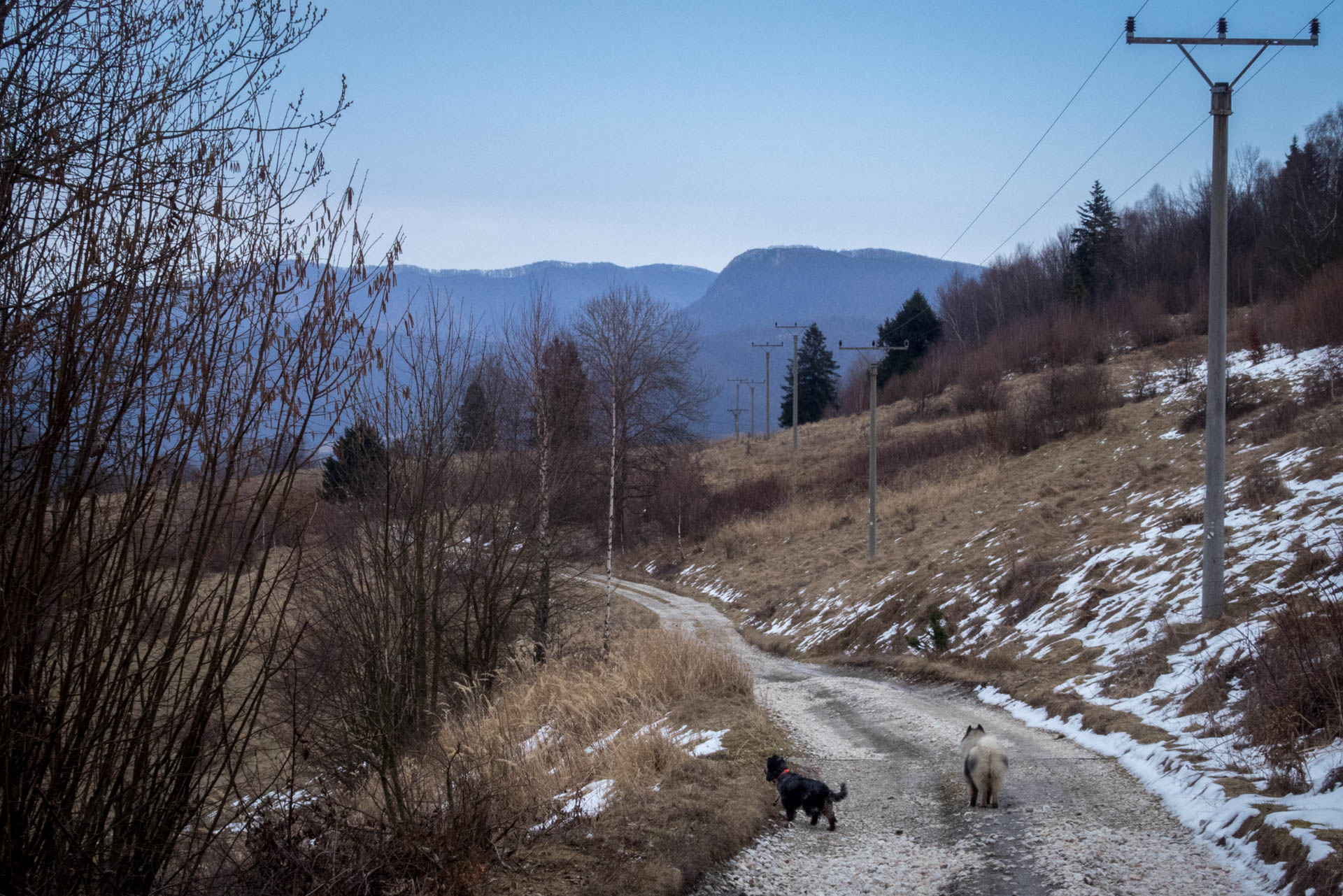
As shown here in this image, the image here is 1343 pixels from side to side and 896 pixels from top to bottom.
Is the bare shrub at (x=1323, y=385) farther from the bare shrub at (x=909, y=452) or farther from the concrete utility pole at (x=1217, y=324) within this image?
the bare shrub at (x=909, y=452)

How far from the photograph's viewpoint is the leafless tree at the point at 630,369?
27.2 meters

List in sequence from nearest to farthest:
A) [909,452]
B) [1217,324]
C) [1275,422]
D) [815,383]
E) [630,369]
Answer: [1217,324]
[1275,422]
[630,369]
[909,452]
[815,383]

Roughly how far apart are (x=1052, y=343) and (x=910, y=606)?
35.6m

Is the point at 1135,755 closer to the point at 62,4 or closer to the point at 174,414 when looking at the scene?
the point at 174,414

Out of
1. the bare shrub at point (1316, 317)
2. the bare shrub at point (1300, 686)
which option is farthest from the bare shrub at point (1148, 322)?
the bare shrub at point (1300, 686)

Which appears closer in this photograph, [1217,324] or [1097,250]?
[1217,324]

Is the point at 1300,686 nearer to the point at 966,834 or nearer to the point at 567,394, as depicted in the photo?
the point at 966,834

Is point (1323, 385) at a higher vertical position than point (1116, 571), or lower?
higher

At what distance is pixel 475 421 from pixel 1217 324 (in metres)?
12.4

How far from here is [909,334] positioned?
7544cm

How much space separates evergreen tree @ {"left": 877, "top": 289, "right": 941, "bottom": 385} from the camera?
73.5 m

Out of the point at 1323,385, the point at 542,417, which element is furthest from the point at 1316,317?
the point at 542,417

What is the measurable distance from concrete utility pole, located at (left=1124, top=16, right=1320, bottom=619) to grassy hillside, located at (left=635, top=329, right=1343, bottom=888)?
63 cm

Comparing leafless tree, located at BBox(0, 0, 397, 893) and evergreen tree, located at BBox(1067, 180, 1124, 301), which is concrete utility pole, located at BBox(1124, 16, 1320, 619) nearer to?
leafless tree, located at BBox(0, 0, 397, 893)
